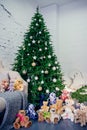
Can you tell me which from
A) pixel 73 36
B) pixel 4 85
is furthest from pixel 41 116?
pixel 73 36

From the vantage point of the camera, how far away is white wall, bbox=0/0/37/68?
3.90 m

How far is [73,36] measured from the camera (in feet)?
15.6

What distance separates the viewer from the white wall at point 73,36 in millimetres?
4629

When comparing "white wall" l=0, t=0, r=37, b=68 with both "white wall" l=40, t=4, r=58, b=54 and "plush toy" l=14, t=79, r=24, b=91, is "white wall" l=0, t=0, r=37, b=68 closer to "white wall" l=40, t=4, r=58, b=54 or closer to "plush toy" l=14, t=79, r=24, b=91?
"white wall" l=40, t=4, r=58, b=54

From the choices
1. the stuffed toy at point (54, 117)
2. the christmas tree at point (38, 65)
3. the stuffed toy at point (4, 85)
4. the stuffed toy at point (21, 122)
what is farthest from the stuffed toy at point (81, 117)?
the stuffed toy at point (4, 85)

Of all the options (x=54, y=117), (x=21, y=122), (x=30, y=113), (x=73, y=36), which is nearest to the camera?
(x=21, y=122)

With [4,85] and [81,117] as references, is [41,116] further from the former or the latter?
[4,85]

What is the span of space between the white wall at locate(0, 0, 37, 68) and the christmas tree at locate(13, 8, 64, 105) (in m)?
0.37

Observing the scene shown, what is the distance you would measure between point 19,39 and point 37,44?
2.47ft

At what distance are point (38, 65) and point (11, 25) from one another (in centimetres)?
111

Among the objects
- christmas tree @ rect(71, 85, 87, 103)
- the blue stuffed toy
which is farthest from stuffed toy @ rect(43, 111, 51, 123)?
christmas tree @ rect(71, 85, 87, 103)

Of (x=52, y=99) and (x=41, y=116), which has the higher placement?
(x=52, y=99)

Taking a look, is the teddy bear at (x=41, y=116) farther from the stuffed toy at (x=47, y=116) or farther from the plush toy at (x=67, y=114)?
the plush toy at (x=67, y=114)

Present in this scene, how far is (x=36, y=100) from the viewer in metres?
3.56
